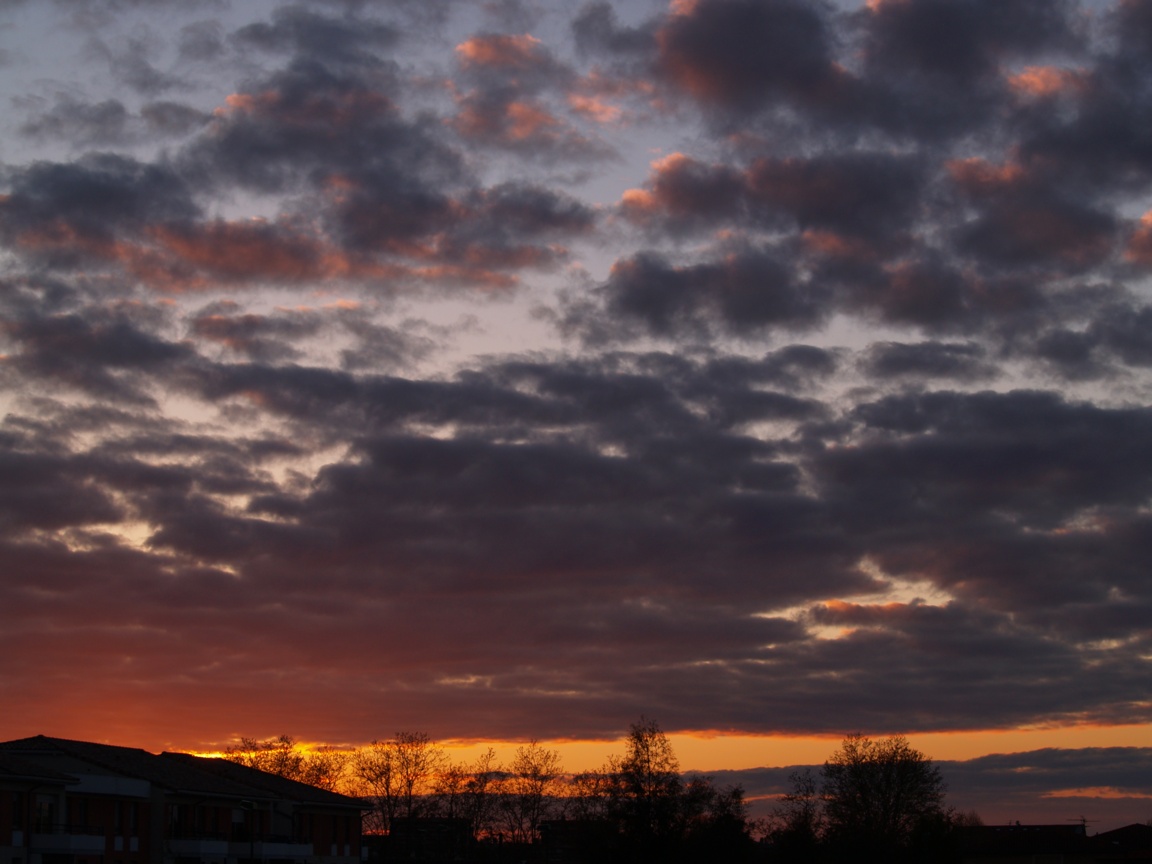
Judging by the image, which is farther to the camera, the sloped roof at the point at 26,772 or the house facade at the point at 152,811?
the house facade at the point at 152,811

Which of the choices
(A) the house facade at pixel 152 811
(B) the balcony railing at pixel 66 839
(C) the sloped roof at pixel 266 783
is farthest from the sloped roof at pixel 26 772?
(C) the sloped roof at pixel 266 783

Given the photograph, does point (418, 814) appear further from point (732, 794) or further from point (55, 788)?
point (55, 788)

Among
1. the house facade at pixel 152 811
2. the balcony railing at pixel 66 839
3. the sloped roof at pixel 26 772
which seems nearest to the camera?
the sloped roof at pixel 26 772

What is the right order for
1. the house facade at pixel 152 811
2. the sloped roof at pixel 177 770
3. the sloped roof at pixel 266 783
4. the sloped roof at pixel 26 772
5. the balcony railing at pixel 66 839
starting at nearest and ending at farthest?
the sloped roof at pixel 26 772 → the house facade at pixel 152 811 → the balcony railing at pixel 66 839 → the sloped roof at pixel 177 770 → the sloped roof at pixel 266 783

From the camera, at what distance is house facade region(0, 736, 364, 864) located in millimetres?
67938

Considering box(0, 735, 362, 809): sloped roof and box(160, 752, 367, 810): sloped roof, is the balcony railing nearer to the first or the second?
box(0, 735, 362, 809): sloped roof

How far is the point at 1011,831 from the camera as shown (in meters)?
156

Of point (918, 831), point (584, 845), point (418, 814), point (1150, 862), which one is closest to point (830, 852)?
point (918, 831)

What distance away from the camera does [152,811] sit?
79.2 meters

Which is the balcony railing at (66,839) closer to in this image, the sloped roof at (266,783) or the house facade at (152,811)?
the house facade at (152,811)

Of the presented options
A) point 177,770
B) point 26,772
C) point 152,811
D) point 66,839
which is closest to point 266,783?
point 177,770

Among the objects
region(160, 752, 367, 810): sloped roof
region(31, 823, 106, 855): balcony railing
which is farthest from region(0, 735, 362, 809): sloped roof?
region(31, 823, 106, 855): balcony railing

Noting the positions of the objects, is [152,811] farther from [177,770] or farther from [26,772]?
[26,772]

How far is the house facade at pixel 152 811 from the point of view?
223ft
